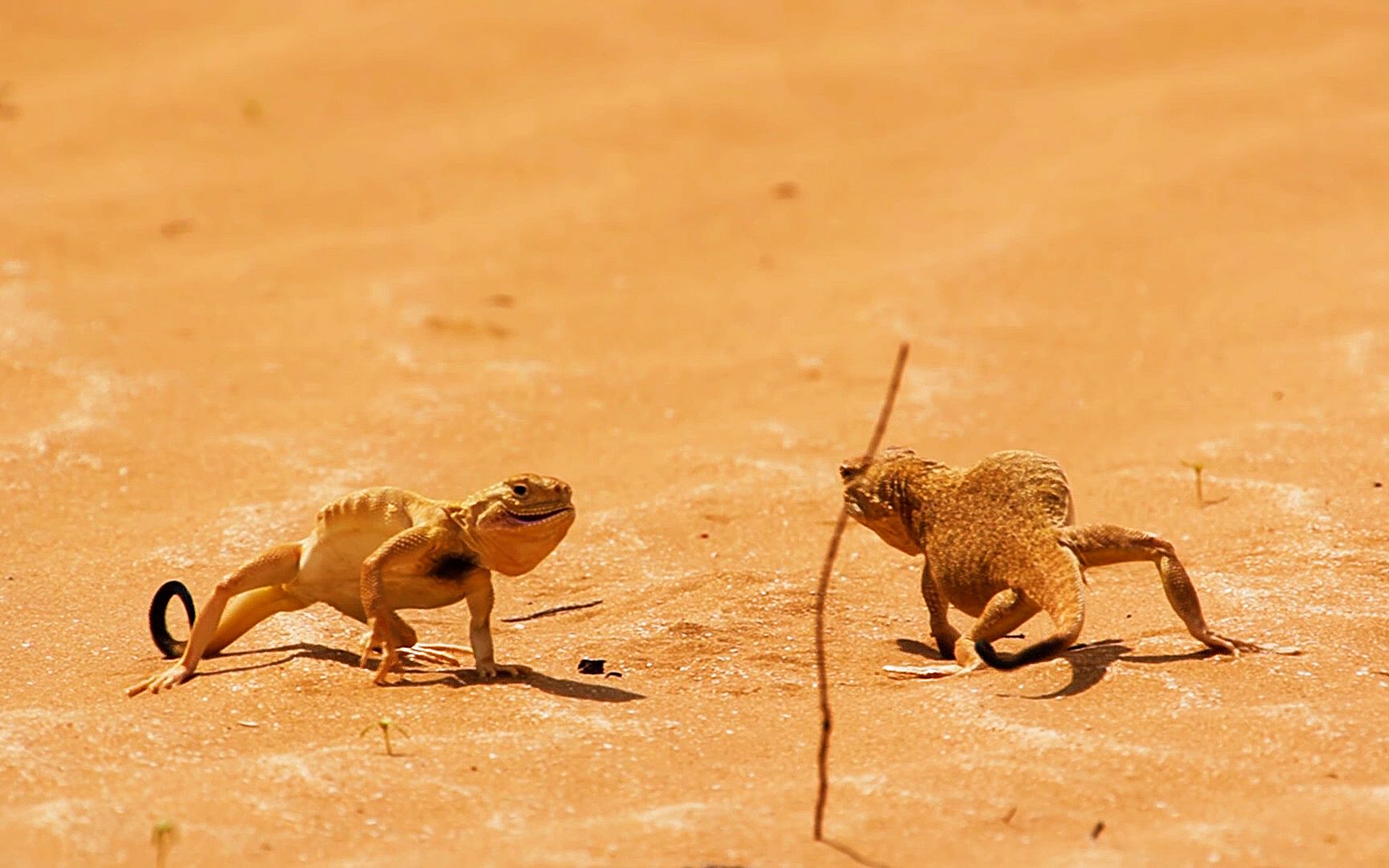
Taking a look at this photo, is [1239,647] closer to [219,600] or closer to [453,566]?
[453,566]

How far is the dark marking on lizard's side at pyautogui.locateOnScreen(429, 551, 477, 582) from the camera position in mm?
4957

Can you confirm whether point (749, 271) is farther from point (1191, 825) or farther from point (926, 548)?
point (1191, 825)

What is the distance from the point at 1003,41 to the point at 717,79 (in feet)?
6.16

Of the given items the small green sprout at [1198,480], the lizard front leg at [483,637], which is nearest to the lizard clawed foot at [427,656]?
Result: the lizard front leg at [483,637]

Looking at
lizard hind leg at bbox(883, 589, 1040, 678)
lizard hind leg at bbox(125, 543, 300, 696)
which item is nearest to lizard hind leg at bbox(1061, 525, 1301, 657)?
lizard hind leg at bbox(883, 589, 1040, 678)

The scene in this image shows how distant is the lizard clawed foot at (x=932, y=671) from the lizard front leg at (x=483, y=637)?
0.96 m

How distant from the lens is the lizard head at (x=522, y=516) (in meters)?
4.82

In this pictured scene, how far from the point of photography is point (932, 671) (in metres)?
4.93

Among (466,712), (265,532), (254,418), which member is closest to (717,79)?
(254,418)

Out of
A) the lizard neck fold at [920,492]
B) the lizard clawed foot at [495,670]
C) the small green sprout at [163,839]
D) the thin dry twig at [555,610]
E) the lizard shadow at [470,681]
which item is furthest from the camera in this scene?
the thin dry twig at [555,610]

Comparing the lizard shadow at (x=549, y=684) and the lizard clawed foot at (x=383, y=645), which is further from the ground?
the lizard clawed foot at (x=383, y=645)

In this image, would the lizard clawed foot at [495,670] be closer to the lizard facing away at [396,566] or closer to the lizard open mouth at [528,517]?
the lizard facing away at [396,566]

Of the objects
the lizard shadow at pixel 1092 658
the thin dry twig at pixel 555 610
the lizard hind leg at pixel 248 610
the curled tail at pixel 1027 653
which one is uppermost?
the lizard hind leg at pixel 248 610

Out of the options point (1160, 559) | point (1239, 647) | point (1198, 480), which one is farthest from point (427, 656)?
point (1198, 480)
